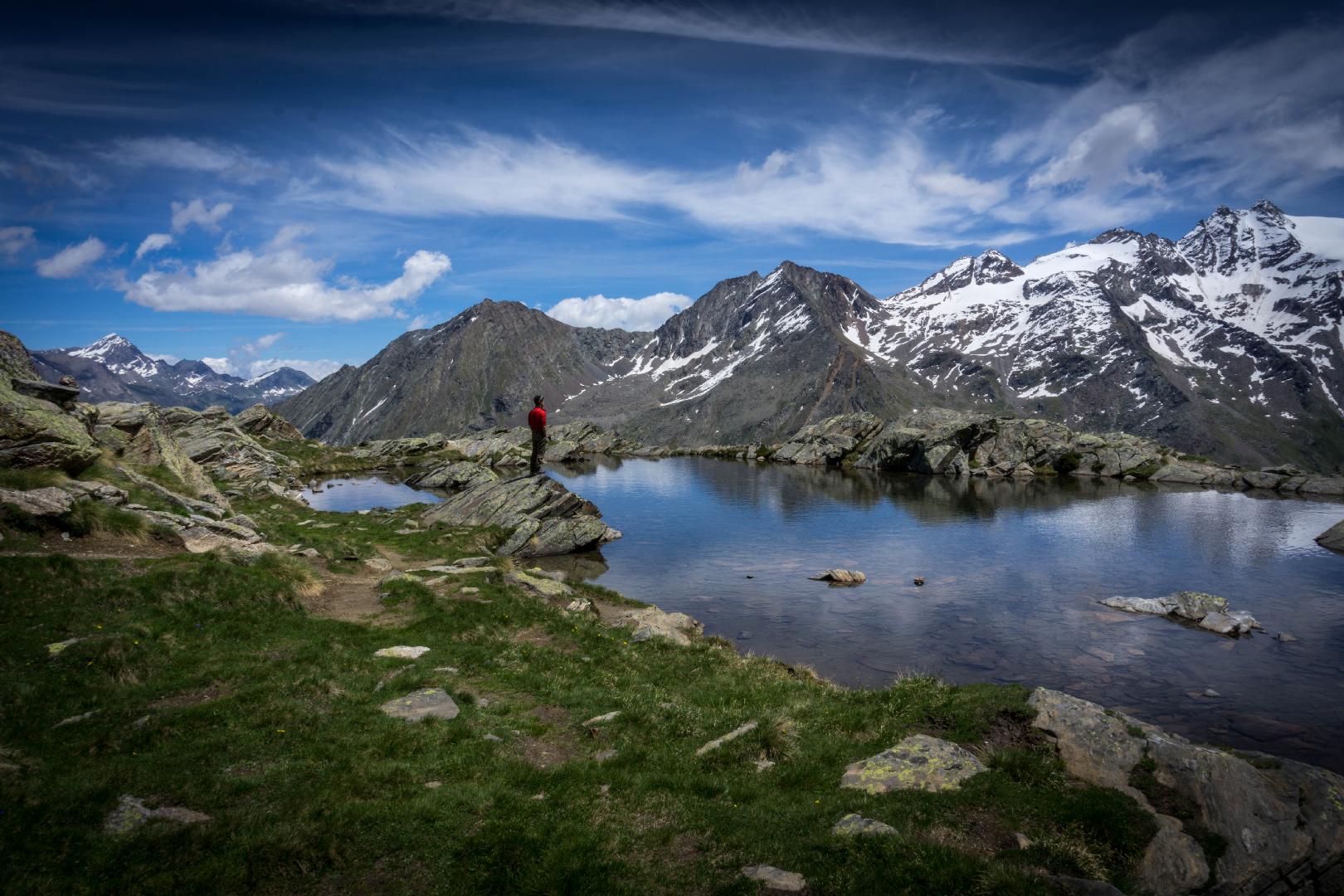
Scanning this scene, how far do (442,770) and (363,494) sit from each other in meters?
79.3

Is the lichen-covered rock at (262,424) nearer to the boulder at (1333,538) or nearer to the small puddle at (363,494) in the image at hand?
the small puddle at (363,494)

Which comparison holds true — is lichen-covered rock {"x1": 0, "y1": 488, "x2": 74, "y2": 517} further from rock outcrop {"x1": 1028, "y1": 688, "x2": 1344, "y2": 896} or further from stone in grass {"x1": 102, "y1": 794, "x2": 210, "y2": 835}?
rock outcrop {"x1": 1028, "y1": 688, "x2": 1344, "y2": 896}

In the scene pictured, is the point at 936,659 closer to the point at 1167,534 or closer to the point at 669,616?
the point at 669,616

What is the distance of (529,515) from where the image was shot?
5744 centimetres

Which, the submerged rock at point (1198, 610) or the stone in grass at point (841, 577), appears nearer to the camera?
the submerged rock at point (1198, 610)

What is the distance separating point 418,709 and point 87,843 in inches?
332

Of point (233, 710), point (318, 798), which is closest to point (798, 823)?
point (318, 798)

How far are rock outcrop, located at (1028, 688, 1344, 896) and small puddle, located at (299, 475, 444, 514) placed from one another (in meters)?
65.9

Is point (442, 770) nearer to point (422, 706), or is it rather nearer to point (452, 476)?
point (422, 706)

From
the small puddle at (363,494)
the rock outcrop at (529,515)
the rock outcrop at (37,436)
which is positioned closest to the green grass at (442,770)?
the rock outcrop at (37,436)

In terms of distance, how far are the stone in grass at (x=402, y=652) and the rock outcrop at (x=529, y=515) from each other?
28039mm

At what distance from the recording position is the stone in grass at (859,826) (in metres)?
12.5

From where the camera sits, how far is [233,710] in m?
15.7

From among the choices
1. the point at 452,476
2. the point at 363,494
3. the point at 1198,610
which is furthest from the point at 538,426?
the point at 452,476
